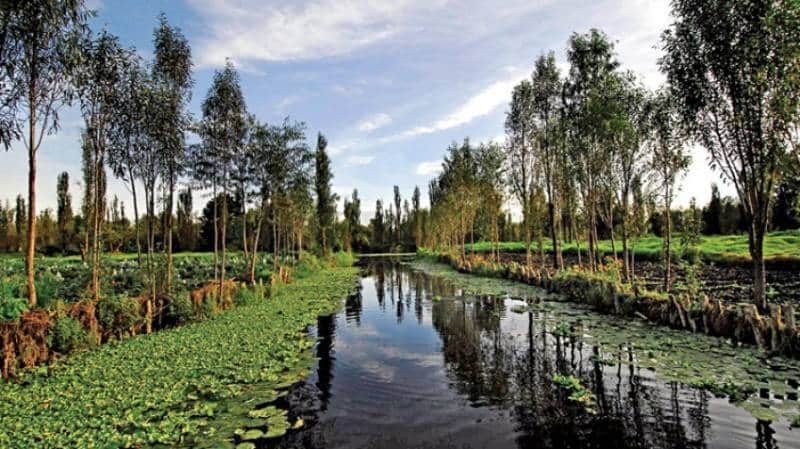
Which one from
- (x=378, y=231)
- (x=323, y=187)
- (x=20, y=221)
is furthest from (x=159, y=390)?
(x=378, y=231)

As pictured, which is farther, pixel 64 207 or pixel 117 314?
Answer: pixel 64 207

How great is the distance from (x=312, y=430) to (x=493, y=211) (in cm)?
2352

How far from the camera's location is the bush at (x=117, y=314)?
8.50 metres

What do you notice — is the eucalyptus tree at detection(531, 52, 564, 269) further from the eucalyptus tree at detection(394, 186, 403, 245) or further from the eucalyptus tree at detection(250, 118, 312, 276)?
the eucalyptus tree at detection(394, 186, 403, 245)

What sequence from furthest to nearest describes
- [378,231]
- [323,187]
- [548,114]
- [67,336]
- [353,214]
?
[378,231] < [353,214] < [323,187] < [548,114] < [67,336]

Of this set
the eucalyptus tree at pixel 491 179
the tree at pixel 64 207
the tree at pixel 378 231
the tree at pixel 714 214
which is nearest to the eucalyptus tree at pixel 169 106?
the eucalyptus tree at pixel 491 179

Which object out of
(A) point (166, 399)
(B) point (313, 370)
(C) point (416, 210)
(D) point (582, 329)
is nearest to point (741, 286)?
(D) point (582, 329)

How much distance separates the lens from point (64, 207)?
33.8 metres

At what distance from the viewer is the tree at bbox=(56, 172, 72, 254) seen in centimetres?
3339

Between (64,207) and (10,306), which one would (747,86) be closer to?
(10,306)

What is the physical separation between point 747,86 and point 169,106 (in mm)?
13572

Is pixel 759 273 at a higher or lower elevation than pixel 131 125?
lower

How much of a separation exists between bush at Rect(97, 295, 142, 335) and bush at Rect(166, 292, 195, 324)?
112cm

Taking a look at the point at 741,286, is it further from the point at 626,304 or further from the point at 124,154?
the point at 124,154
